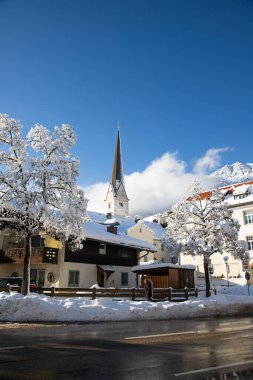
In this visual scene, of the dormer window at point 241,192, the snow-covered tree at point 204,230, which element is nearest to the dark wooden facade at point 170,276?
the snow-covered tree at point 204,230

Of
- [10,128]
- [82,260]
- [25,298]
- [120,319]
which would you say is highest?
[10,128]

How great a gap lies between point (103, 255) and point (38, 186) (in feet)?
52.0

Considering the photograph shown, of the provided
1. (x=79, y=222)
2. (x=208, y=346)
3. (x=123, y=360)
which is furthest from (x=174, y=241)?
(x=123, y=360)

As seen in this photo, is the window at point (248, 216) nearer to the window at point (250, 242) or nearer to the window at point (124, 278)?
the window at point (250, 242)

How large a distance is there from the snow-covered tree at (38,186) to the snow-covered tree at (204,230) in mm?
12535

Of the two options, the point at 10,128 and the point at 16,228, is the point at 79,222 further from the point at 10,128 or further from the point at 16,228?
the point at 10,128

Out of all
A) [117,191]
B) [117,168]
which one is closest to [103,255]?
[117,191]

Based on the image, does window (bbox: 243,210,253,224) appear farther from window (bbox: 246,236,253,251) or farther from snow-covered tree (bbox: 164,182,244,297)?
snow-covered tree (bbox: 164,182,244,297)

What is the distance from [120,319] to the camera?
1755 cm

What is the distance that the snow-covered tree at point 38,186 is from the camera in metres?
20.5

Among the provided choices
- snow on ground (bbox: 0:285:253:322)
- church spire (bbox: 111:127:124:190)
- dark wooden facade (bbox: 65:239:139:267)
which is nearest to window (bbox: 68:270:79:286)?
dark wooden facade (bbox: 65:239:139:267)

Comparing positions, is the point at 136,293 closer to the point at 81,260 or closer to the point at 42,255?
the point at 81,260

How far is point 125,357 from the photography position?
24.4ft

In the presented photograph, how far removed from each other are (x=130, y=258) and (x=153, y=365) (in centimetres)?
3176
